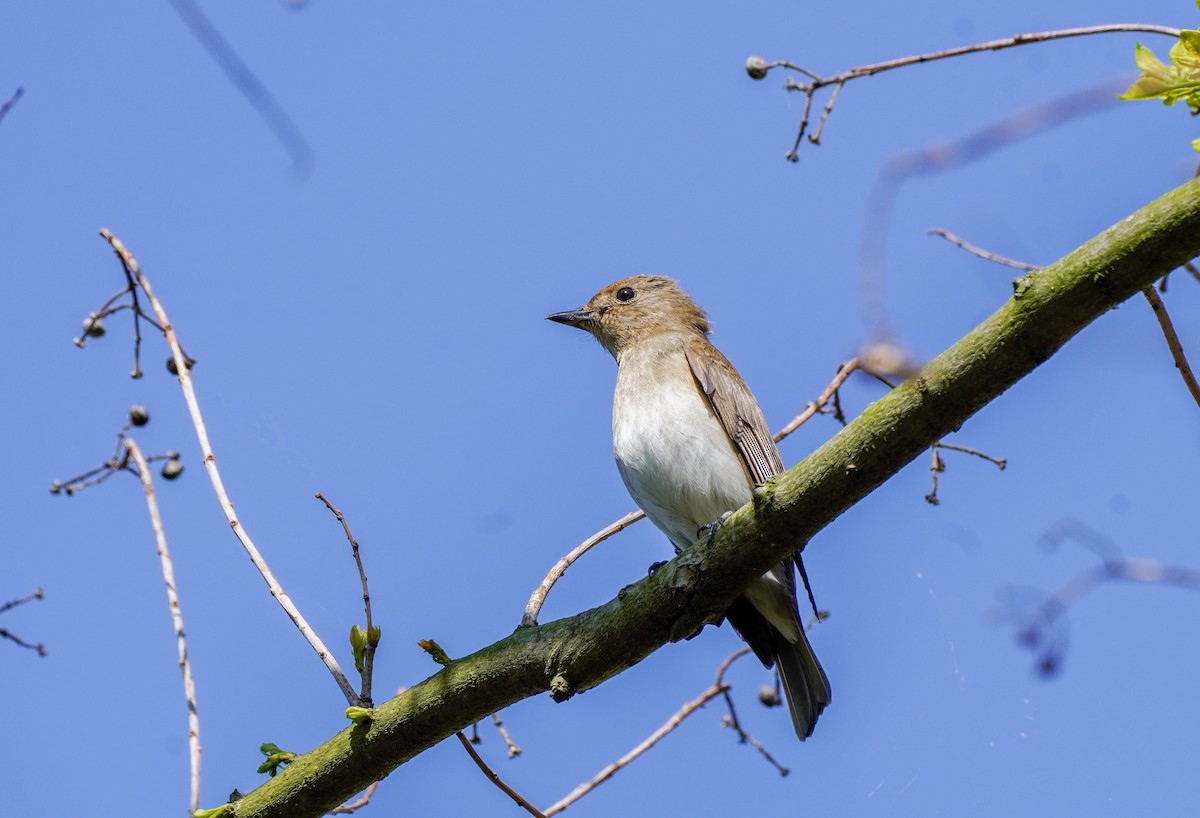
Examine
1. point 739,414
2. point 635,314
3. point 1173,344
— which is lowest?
point 1173,344

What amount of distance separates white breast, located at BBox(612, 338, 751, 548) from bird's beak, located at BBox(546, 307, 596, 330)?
4.07 ft

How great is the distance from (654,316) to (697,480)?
166cm

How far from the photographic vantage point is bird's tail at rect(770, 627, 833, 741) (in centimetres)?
505

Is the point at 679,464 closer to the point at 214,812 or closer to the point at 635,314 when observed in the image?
the point at 635,314

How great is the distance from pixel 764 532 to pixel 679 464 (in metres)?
1.56

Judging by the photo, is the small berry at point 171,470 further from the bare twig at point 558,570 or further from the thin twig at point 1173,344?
the thin twig at point 1173,344

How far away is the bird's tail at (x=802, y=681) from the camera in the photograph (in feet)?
16.6

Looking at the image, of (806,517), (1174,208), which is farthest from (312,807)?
(1174,208)

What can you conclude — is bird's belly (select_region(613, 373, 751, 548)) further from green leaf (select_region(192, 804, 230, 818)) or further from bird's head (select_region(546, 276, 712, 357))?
green leaf (select_region(192, 804, 230, 818))

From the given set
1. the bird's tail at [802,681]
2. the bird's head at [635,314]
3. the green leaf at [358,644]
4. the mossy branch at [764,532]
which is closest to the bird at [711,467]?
the bird's tail at [802,681]

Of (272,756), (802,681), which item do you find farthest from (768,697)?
(272,756)

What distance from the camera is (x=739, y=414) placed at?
17.5 ft

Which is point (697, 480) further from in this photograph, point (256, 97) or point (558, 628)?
point (256, 97)

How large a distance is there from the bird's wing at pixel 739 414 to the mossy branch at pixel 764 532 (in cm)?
150
